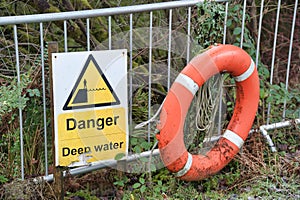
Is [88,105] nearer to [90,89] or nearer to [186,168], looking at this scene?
[90,89]

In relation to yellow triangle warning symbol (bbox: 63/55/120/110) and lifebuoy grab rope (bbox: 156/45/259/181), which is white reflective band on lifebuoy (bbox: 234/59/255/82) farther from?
yellow triangle warning symbol (bbox: 63/55/120/110)

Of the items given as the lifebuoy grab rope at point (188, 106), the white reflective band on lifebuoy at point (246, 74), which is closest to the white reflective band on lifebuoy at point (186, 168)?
the lifebuoy grab rope at point (188, 106)

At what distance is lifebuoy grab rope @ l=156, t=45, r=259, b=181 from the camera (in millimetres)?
3350

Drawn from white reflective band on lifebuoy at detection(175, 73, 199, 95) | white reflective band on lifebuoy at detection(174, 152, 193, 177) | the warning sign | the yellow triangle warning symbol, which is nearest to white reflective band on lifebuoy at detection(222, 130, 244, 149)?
white reflective band on lifebuoy at detection(174, 152, 193, 177)

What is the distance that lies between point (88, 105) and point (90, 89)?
10 centimetres

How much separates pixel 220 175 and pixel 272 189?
0.42 metres

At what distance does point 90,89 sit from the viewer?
3.24 metres

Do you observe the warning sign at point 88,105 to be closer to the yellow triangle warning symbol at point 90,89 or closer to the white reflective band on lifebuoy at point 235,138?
the yellow triangle warning symbol at point 90,89


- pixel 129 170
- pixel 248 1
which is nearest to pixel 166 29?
pixel 248 1

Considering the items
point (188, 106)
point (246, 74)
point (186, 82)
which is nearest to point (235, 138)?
point (246, 74)

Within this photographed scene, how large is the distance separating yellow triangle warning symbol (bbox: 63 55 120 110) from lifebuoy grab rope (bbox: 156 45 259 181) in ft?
1.30

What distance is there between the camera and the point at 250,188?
3809 mm

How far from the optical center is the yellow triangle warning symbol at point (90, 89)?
3197mm

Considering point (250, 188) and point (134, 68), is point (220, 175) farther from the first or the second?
point (134, 68)
